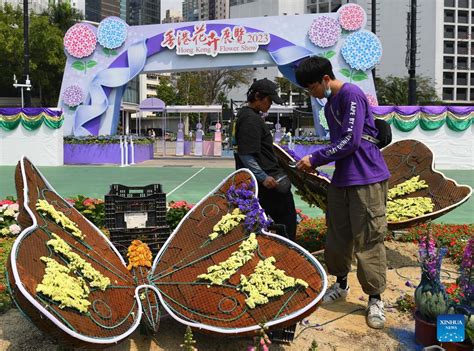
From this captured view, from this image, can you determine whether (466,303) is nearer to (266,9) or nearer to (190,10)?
(266,9)

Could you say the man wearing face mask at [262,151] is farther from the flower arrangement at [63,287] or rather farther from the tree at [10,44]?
the tree at [10,44]

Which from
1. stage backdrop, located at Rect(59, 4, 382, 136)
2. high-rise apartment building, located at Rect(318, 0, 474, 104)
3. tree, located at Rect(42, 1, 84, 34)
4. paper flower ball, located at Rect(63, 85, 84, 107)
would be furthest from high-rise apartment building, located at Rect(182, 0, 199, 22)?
paper flower ball, located at Rect(63, 85, 84, 107)

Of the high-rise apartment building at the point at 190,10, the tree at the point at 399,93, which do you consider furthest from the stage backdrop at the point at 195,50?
the high-rise apartment building at the point at 190,10

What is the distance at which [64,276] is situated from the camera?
242 cm

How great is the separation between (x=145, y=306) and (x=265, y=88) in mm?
1722

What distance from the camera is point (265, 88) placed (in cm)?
355

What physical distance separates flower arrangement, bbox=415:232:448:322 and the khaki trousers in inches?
14.5

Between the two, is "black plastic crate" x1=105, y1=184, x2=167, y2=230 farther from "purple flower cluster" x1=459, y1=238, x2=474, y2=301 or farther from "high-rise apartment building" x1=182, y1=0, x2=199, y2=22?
"high-rise apartment building" x1=182, y1=0, x2=199, y2=22

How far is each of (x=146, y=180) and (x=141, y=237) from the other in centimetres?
785

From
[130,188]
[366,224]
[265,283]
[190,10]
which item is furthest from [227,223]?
[190,10]

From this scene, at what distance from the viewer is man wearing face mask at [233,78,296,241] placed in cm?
353

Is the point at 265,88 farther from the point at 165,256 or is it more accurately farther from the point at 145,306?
the point at 145,306

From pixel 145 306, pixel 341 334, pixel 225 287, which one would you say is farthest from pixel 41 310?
pixel 341 334

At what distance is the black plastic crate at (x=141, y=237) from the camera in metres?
3.92
